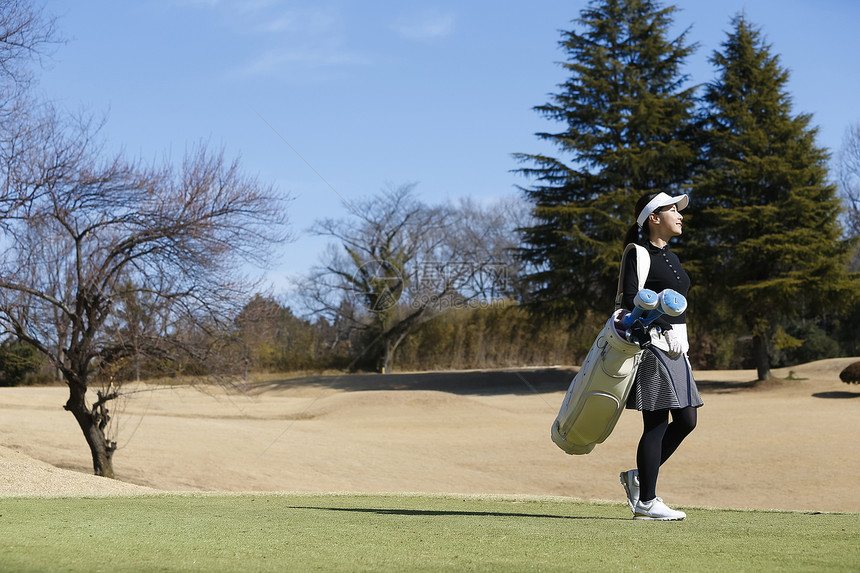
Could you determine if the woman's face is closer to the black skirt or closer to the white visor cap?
the white visor cap

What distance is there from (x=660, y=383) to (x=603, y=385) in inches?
14.3

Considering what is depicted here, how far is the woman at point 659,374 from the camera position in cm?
529

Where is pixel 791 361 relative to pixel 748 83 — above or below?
below

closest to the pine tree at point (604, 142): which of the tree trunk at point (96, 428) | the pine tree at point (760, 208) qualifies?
the pine tree at point (760, 208)

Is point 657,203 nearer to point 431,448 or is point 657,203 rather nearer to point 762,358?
point 431,448

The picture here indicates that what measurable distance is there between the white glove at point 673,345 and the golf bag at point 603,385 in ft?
0.66

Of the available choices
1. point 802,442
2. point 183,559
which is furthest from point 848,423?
point 183,559

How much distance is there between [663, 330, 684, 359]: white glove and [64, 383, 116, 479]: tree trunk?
34.4 feet

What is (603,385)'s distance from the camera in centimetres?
530

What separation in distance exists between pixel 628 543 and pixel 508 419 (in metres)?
20.4

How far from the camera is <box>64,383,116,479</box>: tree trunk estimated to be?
527 inches

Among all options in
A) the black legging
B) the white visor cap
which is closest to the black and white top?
the black legging

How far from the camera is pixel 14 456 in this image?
1369 cm

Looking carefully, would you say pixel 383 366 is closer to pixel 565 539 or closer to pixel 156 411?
pixel 156 411
